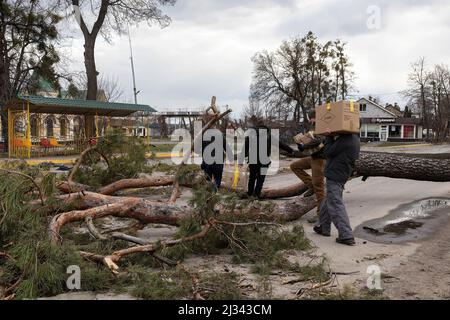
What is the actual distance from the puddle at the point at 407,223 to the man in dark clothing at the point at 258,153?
210cm

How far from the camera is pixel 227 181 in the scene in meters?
9.94

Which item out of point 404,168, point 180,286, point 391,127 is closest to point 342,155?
point 180,286

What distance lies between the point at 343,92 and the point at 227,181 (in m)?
41.8

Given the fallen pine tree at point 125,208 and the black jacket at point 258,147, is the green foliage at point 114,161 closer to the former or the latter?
Result: the fallen pine tree at point 125,208

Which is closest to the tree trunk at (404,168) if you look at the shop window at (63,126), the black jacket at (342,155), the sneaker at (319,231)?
the sneaker at (319,231)

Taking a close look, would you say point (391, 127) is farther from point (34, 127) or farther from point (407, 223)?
point (407, 223)

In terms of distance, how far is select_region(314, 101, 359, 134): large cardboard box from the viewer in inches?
221

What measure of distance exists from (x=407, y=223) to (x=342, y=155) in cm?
218

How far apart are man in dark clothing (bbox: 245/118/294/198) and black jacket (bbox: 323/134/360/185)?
8.24 feet

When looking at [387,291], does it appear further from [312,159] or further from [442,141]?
[442,141]

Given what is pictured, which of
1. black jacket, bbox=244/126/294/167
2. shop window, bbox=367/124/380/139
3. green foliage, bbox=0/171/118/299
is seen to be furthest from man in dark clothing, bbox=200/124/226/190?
shop window, bbox=367/124/380/139

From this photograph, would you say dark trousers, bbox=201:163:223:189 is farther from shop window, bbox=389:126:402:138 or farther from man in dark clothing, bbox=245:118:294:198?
shop window, bbox=389:126:402:138
